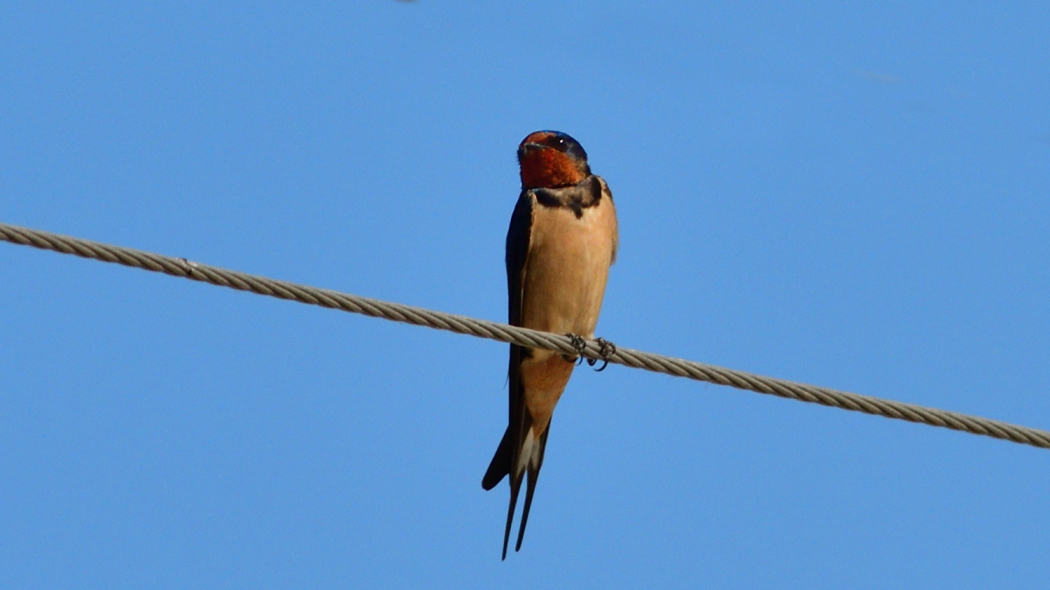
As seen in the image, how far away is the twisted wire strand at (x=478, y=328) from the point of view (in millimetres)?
2955

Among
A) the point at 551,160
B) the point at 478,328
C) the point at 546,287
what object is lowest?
the point at 478,328

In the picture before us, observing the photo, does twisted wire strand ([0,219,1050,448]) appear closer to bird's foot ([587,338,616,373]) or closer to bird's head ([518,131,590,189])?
bird's foot ([587,338,616,373])

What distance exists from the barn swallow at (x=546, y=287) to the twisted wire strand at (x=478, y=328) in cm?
150

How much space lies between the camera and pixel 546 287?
17.1 feet

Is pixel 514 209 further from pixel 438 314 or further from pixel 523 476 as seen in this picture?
pixel 438 314

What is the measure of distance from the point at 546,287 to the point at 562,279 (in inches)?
3.1

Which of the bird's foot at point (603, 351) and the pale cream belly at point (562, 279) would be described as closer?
the bird's foot at point (603, 351)

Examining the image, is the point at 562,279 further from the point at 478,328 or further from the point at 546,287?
the point at 478,328

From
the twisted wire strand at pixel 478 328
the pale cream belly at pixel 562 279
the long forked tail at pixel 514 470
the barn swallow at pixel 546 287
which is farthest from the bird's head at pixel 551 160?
the twisted wire strand at pixel 478 328

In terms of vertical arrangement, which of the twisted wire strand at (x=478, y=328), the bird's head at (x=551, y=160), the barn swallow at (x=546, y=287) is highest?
the bird's head at (x=551, y=160)

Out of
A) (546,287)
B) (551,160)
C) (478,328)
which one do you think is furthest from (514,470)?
(478,328)

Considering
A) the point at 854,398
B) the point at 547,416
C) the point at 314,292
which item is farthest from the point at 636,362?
the point at 547,416

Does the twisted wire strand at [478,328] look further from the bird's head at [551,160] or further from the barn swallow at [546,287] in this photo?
the bird's head at [551,160]

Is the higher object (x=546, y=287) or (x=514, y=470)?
(x=546, y=287)
